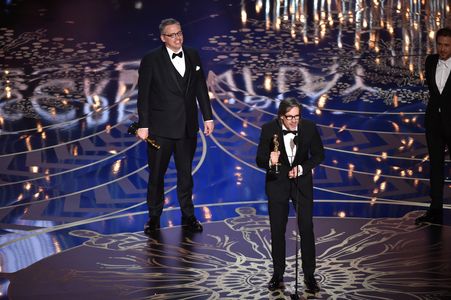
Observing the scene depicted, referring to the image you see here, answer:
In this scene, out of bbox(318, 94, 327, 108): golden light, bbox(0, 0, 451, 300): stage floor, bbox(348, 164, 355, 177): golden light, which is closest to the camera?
bbox(0, 0, 451, 300): stage floor

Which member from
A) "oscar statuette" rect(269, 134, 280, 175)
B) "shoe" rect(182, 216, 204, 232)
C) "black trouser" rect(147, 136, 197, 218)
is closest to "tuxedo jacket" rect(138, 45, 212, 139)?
"black trouser" rect(147, 136, 197, 218)

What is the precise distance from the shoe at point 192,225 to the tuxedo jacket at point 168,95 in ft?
2.03

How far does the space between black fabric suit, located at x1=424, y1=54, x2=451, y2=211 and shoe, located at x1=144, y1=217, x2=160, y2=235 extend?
2.01m

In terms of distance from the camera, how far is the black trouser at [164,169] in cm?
687

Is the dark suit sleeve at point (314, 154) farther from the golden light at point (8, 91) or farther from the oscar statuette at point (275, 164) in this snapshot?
the golden light at point (8, 91)

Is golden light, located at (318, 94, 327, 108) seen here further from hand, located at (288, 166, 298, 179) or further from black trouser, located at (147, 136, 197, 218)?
hand, located at (288, 166, 298, 179)

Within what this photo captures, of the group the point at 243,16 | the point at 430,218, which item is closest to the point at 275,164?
the point at 430,218

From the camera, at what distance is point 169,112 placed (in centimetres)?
679

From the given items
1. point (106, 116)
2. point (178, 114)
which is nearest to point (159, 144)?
point (178, 114)

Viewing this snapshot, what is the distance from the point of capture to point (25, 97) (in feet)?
32.8

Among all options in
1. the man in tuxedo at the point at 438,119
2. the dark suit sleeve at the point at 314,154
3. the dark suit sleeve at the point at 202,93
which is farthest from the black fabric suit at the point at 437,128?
the dark suit sleeve at the point at 202,93

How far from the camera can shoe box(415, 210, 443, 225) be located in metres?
6.79

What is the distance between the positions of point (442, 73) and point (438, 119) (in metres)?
0.33

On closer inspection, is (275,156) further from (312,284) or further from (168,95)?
(168,95)
